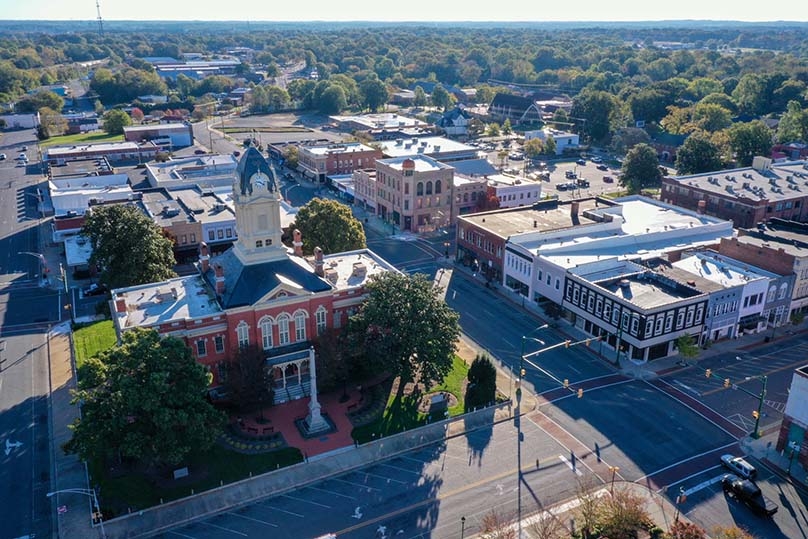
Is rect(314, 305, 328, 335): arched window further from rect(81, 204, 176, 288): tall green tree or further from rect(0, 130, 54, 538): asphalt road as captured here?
rect(0, 130, 54, 538): asphalt road

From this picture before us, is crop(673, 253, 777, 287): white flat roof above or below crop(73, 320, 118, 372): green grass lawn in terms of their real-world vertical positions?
above

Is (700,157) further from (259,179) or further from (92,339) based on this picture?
(92,339)

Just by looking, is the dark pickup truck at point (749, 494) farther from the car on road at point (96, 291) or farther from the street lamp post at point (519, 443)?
the car on road at point (96, 291)

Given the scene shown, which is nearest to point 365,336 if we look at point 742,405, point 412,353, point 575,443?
point 412,353

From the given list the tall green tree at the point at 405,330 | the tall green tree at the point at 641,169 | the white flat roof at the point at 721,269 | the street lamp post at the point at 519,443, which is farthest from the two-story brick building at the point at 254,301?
the tall green tree at the point at 641,169

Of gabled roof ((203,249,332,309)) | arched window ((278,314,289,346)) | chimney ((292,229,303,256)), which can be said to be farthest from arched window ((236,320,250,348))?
chimney ((292,229,303,256))

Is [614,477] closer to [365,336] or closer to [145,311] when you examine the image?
[365,336]
